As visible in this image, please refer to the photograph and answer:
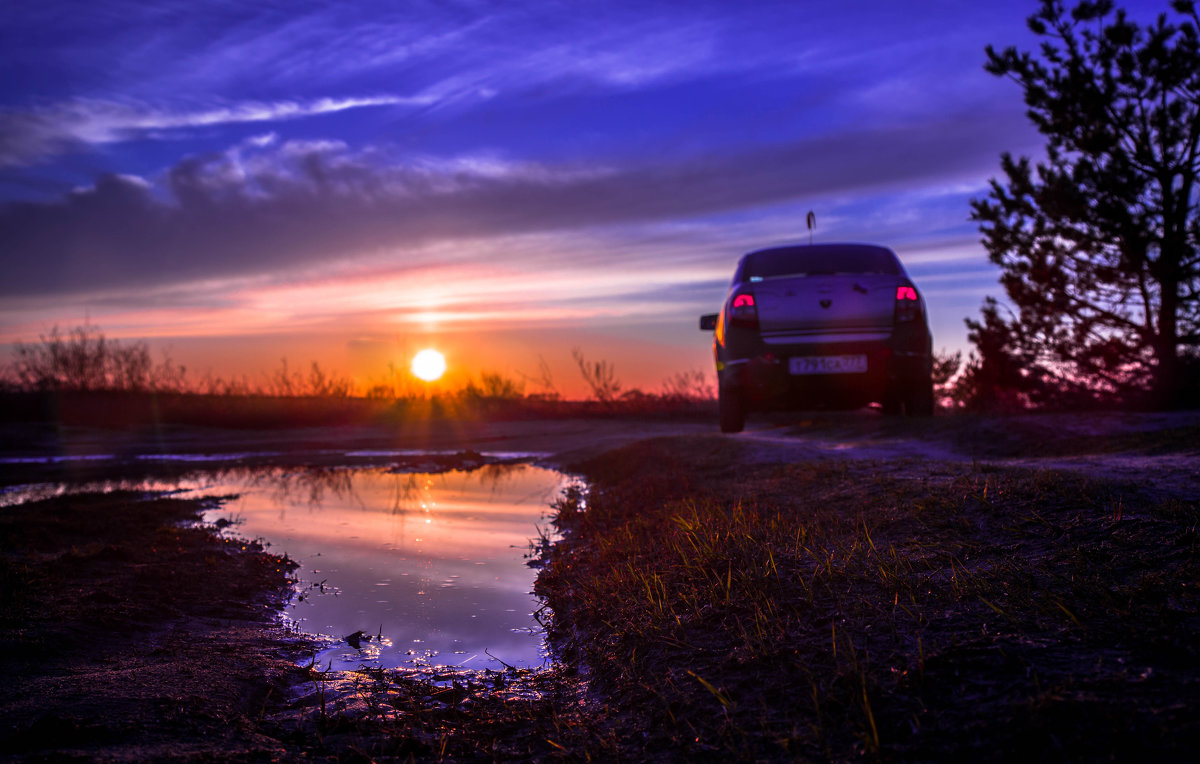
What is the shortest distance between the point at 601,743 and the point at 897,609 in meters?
1.13

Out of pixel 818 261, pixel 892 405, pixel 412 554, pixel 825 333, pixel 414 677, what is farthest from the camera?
pixel 892 405

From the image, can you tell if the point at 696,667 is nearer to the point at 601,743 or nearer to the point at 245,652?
the point at 601,743

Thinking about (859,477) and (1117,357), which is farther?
(1117,357)

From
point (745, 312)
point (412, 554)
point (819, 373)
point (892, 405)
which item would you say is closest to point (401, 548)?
Result: point (412, 554)

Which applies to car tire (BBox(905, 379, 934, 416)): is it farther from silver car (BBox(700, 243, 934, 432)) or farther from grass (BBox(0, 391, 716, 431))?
grass (BBox(0, 391, 716, 431))


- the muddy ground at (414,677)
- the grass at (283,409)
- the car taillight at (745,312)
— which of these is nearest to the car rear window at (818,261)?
the car taillight at (745,312)

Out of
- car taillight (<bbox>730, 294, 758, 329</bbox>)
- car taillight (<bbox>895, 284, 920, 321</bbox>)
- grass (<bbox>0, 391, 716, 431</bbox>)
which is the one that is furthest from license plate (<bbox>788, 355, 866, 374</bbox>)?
grass (<bbox>0, 391, 716, 431</bbox>)

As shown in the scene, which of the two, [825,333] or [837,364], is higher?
[825,333]

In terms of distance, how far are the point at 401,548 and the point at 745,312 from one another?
154 inches

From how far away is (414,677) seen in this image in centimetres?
323

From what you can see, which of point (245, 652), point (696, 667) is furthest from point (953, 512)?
point (245, 652)

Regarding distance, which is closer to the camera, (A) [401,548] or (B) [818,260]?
(A) [401,548]

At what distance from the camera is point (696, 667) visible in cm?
281

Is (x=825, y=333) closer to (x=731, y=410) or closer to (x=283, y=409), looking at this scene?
(x=731, y=410)
